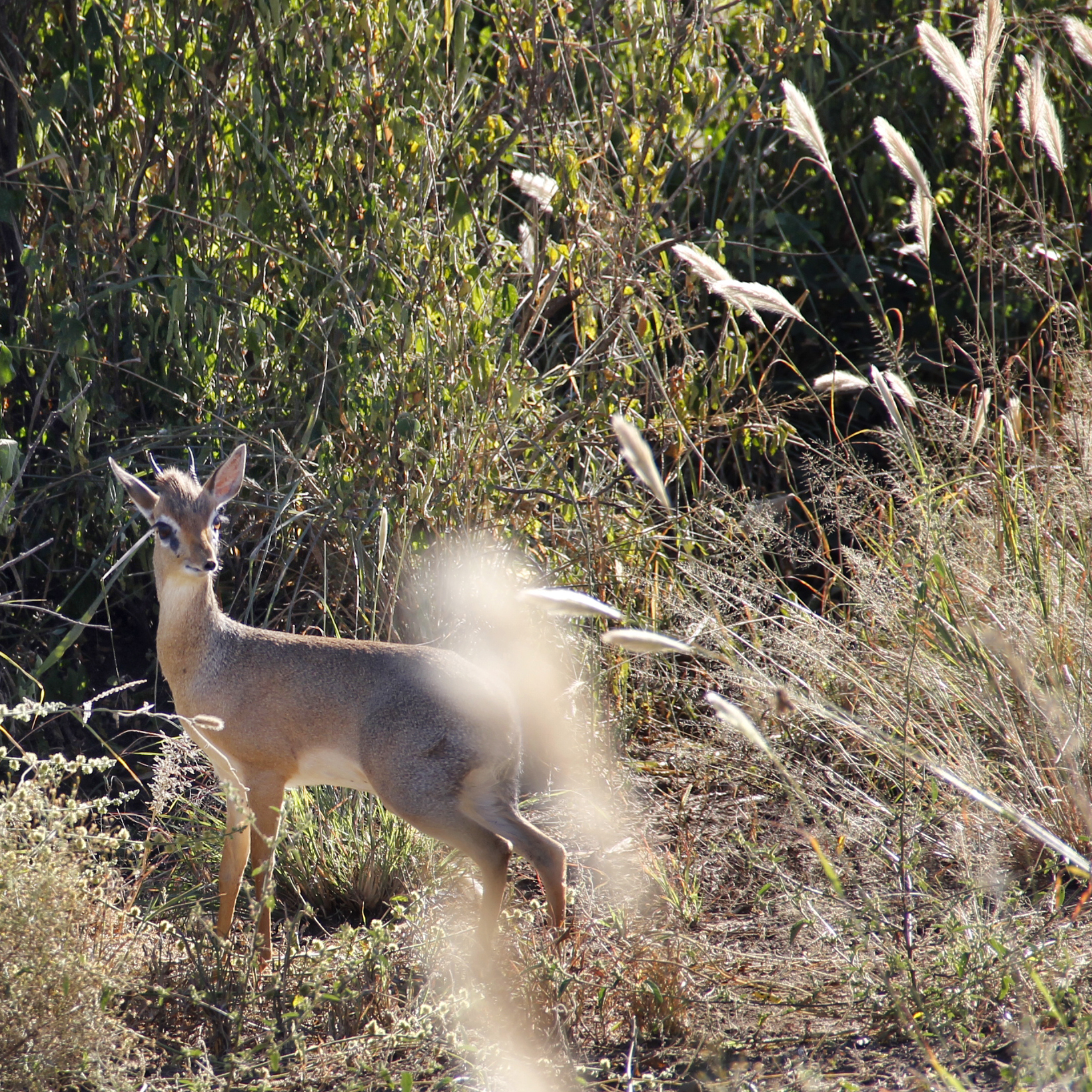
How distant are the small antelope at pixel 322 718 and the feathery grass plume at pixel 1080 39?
3.24 m

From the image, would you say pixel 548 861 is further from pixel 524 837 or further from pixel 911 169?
pixel 911 169

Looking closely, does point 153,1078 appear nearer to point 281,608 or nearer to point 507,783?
point 507,783

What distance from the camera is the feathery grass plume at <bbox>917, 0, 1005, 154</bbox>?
180 inches

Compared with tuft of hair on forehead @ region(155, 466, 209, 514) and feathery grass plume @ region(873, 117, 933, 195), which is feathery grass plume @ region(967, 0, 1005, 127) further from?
tuft of hair on forehead @ region(155, 466, 209, 514)

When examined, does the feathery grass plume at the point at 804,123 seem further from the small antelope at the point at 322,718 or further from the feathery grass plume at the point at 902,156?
the small antelope at the point at 322,718

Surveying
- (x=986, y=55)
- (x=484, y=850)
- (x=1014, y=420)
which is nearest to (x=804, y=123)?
(x=986, y=55)

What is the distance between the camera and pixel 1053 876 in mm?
4082

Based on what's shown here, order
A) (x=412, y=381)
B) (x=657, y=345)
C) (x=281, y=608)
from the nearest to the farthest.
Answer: (x=412, y=381), (x=281, y=608), (x=657, y=345)

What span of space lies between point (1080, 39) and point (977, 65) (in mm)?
549

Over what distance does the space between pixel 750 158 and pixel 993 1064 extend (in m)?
5.55

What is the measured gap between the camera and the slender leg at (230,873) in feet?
13.9

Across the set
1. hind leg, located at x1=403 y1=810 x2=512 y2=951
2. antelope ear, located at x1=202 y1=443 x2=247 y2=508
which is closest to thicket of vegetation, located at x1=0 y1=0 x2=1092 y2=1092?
hind leg, located at x1=403 y1=810 x2=512 y2=951

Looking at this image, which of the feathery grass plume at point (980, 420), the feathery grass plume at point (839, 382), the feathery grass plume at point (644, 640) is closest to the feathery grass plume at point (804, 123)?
the feathery grass plume at point (839, 382)

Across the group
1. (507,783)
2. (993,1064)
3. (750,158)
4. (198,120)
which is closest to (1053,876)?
(993,1064)
